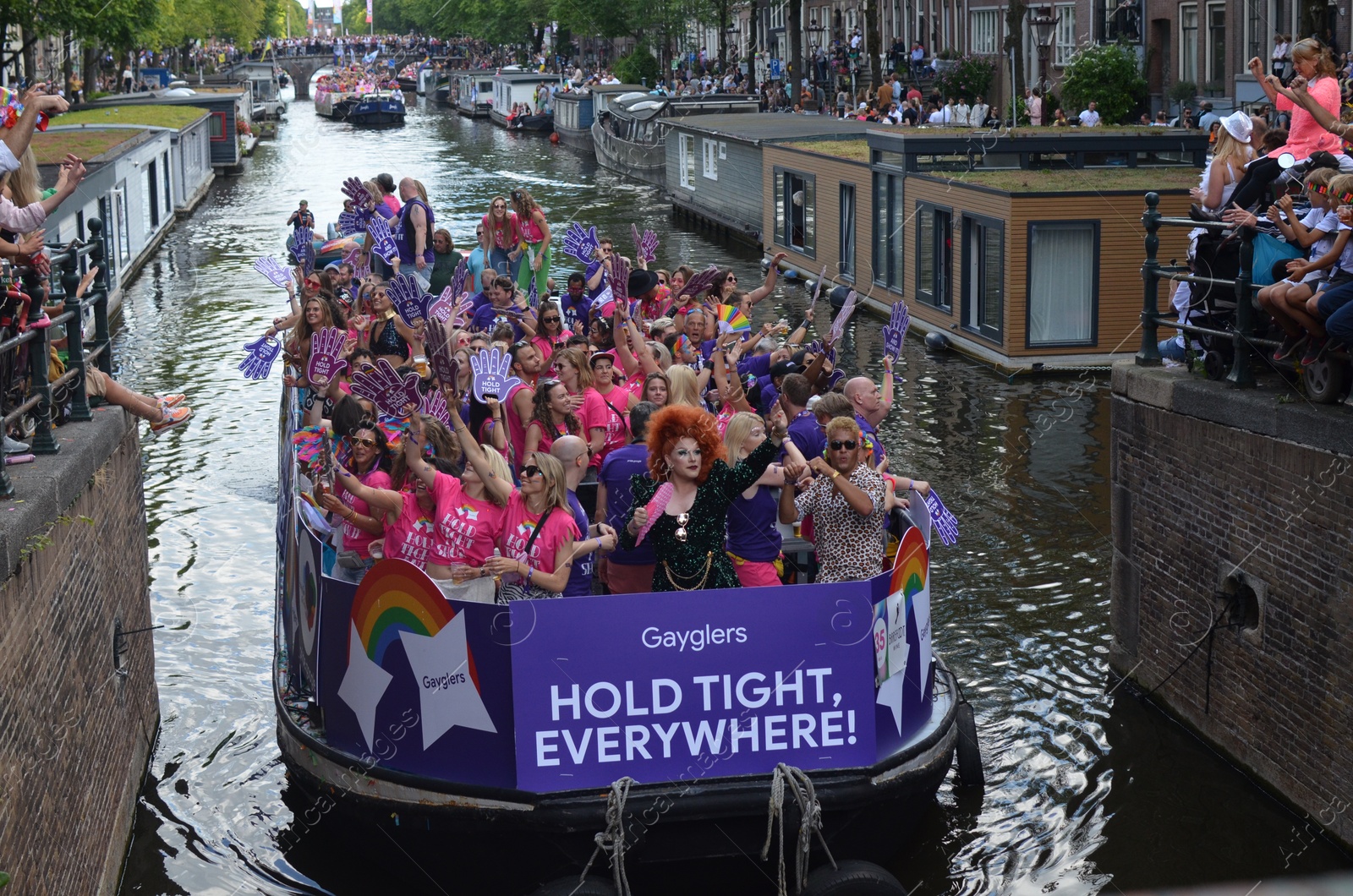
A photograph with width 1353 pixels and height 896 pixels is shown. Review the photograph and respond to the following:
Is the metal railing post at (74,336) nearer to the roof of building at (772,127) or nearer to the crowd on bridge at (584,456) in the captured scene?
the crowd on bridge at (584,456)

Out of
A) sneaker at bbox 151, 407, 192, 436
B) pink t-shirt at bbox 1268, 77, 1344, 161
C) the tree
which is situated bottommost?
sneaker at bbox 151, 407, 192, 436

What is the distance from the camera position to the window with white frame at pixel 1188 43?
134 ft

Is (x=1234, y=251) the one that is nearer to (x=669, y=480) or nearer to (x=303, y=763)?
(x=669, y=480)

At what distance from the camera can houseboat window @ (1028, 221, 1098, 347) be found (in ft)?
68.0

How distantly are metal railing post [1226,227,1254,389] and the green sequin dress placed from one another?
10.1ft

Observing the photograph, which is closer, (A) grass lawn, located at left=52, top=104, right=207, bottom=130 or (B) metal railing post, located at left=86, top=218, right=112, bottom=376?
(B) metal railing post, located at left=86, top=218, right=112, bottom=376

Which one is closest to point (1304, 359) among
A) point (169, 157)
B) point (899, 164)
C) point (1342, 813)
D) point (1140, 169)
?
point (1342, 813)

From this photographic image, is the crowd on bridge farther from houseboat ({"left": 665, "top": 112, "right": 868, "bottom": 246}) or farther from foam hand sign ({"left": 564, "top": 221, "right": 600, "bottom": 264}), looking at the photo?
houseboat ({"left": 665, "top": 112, "right": 868, "bottom": 246})

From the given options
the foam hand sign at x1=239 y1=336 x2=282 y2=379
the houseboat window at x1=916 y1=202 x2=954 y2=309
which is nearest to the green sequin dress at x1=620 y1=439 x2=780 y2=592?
the foam hand sign at x1=239 y1=336 x2=282 y2=379

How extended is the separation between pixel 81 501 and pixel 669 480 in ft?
10.1

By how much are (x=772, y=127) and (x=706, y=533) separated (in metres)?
30.6

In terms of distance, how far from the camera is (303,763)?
834 cm

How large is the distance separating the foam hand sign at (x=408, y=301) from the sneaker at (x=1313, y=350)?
7.13m

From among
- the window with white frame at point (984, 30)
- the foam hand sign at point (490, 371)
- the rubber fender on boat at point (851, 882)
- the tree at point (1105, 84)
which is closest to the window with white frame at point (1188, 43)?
the tree at point (1105, 84)
